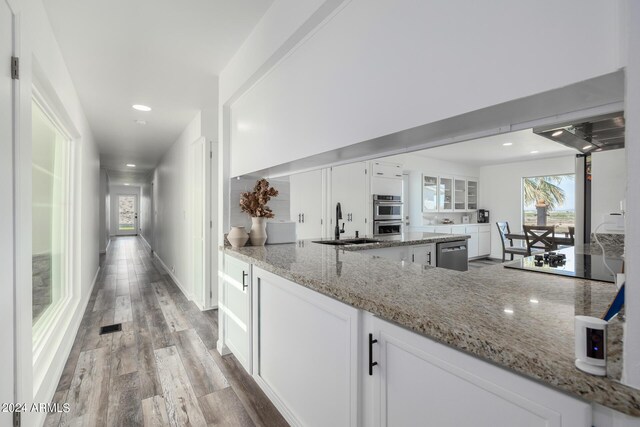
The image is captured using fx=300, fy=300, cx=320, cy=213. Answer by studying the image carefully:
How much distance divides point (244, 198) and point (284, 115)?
0.87m

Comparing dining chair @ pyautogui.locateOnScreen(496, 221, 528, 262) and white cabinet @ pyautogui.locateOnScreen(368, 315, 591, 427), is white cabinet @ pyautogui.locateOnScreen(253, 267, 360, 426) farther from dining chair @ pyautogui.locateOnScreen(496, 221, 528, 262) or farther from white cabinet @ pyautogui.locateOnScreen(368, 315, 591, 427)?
dining chair @ pyautogui.locateOnScreen(496, 221, 528, 262)

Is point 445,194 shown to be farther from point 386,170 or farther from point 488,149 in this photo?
point 386,170

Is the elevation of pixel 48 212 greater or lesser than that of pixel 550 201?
lesser

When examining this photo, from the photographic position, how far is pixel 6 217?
4.09 ft

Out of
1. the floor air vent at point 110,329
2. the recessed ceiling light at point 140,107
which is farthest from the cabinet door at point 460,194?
the floor air vent at point 110,329

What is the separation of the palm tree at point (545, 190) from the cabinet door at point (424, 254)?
2.05m

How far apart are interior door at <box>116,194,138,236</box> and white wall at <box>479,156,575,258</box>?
14700mm

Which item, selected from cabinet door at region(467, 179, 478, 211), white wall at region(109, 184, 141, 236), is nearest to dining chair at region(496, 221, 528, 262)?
cabinet door at region(467, 179, 478, 211)

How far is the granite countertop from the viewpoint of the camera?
0.56 m

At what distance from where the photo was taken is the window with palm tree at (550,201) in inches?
127

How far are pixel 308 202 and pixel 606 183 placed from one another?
2335mm

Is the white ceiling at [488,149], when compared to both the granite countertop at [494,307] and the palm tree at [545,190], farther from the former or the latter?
the palm tree at [545,190]

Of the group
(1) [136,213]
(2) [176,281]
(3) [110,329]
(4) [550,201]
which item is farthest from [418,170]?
(1) [136,213]

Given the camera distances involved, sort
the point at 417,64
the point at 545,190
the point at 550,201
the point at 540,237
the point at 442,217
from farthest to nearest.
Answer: the point at 545,190 < the point at 550,201 < the point at 442,217 < the point at 540,237 < the point at 417,64
